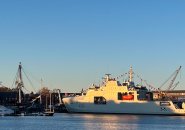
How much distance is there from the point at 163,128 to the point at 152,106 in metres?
50.5

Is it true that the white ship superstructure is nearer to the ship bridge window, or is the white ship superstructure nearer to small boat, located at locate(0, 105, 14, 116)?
the ship bridge window

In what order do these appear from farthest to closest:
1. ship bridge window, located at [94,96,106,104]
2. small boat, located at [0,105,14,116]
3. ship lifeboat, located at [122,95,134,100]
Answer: small boat, located at [0,105,14,116] < ship bridge window, located at [94,96,106,104] < ship lifeboat, located at [122,95,134,100]

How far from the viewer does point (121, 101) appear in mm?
165875

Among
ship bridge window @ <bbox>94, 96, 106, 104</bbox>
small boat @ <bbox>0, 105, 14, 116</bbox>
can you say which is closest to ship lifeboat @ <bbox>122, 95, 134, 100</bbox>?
ship bridge window @ <bbox>94, 96, 106, 104</bbox>

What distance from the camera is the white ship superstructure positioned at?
537ft

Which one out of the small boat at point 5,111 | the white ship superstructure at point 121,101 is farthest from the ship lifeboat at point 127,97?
the small boat at point 5,111

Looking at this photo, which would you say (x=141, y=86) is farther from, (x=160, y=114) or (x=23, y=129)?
(x=23, y=129)

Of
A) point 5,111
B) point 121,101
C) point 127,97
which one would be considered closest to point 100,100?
point 121,101

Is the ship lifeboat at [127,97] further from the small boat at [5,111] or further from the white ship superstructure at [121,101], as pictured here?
the small boat at [5,111]

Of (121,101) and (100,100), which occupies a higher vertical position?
(100,100)

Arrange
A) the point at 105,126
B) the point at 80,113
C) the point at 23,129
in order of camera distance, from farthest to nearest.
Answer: the point at 80,113, the point at 105,126, the point at 23,129

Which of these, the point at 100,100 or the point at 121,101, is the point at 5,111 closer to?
the point at 100,100

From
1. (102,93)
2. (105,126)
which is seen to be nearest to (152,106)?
(102,93)

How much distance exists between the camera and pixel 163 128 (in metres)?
113
